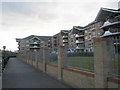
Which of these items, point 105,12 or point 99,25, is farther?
point 99,25

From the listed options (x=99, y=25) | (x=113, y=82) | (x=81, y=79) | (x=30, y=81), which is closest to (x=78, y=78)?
(x=81, y=79)

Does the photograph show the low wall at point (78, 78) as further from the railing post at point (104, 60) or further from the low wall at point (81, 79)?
the railing post at point (104, 60)

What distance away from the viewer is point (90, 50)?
255 inches

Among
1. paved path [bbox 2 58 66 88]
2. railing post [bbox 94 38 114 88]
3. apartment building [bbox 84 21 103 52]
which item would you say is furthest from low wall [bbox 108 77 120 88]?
apartment building [bbox 84 21 103 52]

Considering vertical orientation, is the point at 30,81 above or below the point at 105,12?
below

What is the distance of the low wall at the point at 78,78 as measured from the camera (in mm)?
5816

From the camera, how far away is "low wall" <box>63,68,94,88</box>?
582 centimetres

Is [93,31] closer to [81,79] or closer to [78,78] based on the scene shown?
[78,78]

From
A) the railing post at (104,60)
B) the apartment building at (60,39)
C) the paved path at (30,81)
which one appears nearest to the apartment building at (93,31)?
the apartment building at (60,39)

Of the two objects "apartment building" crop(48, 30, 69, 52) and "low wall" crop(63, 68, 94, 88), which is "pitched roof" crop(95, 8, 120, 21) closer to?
"apartment building" crop(48, 30, 69, 52)

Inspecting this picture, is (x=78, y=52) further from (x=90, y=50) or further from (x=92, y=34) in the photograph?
(x=92, y=34)

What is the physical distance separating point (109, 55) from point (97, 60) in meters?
0.49

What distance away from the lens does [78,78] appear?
267 inches

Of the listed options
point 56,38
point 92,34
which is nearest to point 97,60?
point 92,34
